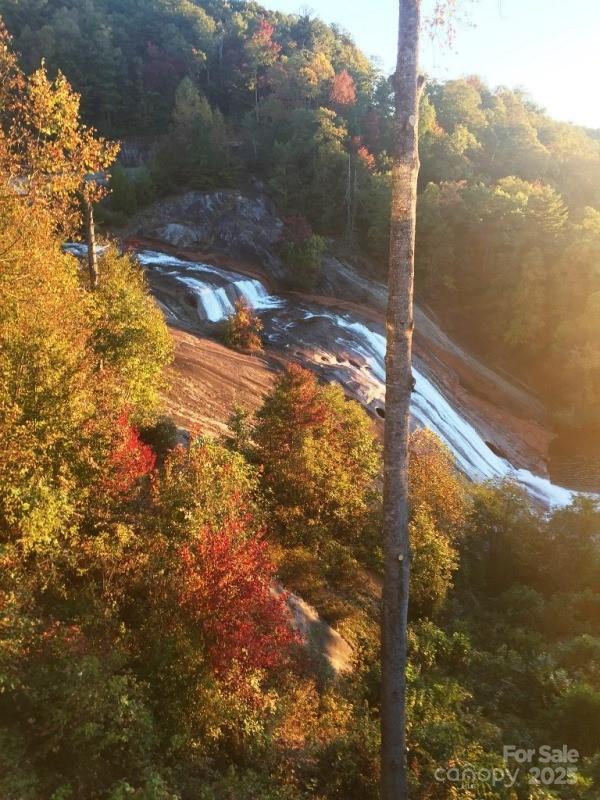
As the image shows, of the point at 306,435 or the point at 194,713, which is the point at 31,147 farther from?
the point at 194,713

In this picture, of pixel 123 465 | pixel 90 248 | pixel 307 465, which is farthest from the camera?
pixel 90 248

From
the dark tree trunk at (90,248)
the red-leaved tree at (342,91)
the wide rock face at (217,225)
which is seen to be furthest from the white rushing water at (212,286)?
the red-leaved tree at (342,91)

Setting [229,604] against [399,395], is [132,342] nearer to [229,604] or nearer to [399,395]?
[229,604]

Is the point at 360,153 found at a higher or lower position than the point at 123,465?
higher

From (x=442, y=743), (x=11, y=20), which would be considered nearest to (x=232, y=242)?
(x=442, y=743)

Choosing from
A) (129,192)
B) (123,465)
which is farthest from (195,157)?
(123,465)

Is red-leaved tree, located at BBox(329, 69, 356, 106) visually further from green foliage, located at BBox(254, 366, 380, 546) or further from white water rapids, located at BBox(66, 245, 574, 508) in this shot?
green foliage, located at BBox(254, 366, 380, 546)

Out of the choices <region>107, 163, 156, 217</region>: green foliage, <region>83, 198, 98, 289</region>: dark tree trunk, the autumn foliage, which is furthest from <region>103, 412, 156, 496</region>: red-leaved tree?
<region>107, 163, 156, 217</region>: green foliage
